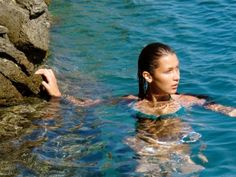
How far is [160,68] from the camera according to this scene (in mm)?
6859

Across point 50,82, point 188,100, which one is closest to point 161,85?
point 188,100

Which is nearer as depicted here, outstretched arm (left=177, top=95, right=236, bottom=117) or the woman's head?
the woman's head

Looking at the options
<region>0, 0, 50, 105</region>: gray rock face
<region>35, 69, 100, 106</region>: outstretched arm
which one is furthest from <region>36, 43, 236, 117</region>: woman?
<region>0, 0, 50, 105</region>: gray rock face

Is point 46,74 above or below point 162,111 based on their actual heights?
above

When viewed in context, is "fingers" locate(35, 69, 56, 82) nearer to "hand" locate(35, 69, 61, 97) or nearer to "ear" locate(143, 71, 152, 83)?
"hand" locate(35, 69, 61, 97)

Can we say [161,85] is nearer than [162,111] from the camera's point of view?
Yes

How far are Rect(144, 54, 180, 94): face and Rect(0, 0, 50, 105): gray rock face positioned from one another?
198 centimetres

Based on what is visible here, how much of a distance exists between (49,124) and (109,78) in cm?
255

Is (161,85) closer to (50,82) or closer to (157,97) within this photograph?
(157,97)

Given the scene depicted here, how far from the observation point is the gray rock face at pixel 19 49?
770 centimetres

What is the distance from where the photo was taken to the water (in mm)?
6469

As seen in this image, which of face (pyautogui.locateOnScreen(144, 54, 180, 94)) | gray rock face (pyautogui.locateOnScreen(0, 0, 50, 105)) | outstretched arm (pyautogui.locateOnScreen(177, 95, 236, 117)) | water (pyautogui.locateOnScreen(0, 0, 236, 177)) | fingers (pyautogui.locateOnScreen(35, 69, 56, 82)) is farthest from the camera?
fingers (pyautogui.locateOnScreen(35, 69, 56, 82))

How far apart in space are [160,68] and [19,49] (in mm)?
2418

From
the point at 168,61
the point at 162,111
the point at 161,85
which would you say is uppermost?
the point at 168,61
